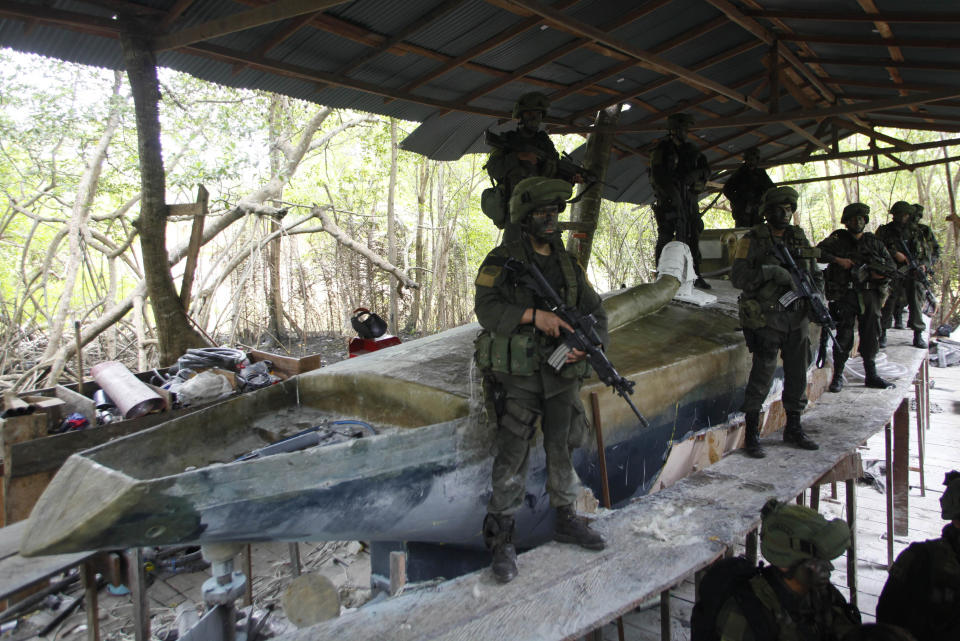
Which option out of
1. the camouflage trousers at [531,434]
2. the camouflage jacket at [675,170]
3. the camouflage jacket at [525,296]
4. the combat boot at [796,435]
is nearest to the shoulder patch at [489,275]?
the camouflage jacket at [525,296]

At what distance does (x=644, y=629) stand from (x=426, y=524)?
2.18 meters

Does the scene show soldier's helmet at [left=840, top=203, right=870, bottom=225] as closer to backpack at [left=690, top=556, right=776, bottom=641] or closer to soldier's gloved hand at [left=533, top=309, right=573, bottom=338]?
soldier's gloved hand at [left=533, top=309, right=573, bottom=338]

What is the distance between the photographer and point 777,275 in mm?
4180

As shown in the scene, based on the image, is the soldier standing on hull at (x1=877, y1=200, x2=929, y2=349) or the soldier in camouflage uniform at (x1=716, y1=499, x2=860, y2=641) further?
the soldier standing on hull at (x1=877, y1=200, x2=929, y2=349)

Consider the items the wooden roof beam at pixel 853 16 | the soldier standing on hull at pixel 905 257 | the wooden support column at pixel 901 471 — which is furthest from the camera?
the soldier standing on hull at pixel 905 257

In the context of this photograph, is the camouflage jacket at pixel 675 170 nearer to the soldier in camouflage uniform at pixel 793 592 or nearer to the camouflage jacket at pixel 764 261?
the camouflage jacket at pixel 764 261

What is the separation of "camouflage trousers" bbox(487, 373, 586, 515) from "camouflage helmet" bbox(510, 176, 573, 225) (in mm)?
820

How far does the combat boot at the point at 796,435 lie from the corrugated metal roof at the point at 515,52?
3260 mm

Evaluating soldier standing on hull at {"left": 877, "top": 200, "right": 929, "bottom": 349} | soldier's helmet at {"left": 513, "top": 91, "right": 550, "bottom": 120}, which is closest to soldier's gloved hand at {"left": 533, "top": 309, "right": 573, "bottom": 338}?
soldier's helmet at {"left": 513, "top": 91, "right": 550, "bottom": 120}

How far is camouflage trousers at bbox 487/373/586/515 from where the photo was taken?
2906 mm

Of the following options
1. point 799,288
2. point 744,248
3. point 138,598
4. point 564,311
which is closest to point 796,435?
point 799,288

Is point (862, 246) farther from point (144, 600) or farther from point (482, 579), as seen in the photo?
point (144, 600)

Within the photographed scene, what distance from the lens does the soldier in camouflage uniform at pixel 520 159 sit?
4.78 m

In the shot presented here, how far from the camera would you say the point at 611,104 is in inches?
296
